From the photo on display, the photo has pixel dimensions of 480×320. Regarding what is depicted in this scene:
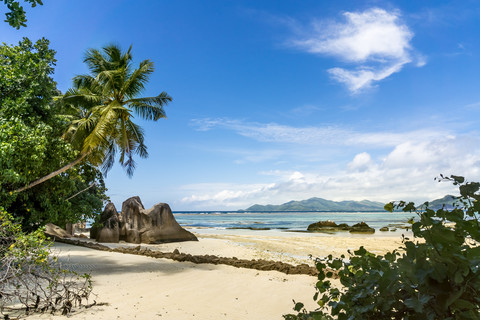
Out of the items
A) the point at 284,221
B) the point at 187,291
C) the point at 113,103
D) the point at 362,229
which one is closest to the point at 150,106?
the point at 113,103

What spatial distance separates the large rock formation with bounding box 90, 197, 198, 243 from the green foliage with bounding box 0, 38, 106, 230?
8.00 metres

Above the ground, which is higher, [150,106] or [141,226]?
[150,106]

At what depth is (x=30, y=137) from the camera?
31.2ft

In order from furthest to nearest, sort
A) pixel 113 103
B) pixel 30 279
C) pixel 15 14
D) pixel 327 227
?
pixel 327 227
pixel 113 103
pixel 30 279
pixel 15 14

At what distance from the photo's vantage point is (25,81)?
10.6 metres

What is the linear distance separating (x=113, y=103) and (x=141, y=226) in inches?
386

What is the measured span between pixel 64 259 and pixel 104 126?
533 cm

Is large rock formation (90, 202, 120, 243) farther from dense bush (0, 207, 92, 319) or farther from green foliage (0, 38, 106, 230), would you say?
dense bush (0, 207, 92, 319)

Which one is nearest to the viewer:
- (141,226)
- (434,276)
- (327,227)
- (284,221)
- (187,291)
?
(434,276)

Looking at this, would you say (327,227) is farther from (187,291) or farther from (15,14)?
(15,14)

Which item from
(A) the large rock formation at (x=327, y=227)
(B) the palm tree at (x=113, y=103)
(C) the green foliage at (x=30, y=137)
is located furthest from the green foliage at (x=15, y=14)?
(A) the large rock formation at (x=327, y=227)

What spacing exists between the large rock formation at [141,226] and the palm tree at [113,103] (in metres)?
5.47

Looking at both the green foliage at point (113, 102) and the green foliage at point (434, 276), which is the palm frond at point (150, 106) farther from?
the green foliage at point (434, 276)

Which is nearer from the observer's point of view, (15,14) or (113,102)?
(15,14)
